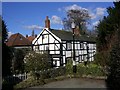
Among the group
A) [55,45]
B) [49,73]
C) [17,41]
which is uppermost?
[17,41]

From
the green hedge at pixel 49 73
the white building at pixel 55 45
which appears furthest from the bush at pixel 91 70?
the white building at pixel 55 45

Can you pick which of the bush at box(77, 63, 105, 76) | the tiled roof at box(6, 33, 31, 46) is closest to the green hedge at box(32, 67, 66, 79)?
the bush at box(77, 63, 105, 76)

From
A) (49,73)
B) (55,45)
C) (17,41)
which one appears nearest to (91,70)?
(49,73)

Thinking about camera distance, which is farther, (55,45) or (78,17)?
(78,17)

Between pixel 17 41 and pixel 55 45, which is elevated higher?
pixel 17 41

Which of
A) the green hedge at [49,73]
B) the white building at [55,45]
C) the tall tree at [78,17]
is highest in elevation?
the tall tree at [78,17]

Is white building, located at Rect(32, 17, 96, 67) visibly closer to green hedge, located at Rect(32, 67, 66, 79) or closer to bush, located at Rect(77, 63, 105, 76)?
green hedge, located at Rect(32, 67, 66, 79)

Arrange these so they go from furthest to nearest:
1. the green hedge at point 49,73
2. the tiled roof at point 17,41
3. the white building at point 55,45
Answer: the tiled roof at point 17,41, the white building at point 55,45, the green hedge at point 49,73

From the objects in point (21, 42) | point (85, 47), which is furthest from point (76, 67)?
point (21, 42)

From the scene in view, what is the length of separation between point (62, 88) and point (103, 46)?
1065 centimetres

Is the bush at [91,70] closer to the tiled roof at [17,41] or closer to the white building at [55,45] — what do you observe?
the white building at [55,45]

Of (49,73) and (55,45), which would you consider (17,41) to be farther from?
(49,73)

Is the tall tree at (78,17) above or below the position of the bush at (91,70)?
above

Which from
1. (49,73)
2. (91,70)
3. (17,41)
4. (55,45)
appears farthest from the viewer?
(17,41)
